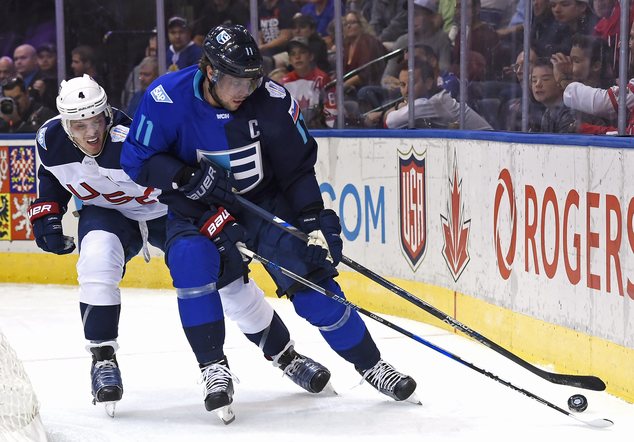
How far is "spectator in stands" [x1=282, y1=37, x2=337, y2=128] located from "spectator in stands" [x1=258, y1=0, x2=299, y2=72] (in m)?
0.06

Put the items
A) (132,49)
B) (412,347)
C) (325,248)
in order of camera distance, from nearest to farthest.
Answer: (325,248) → (412,347) → (132,49)

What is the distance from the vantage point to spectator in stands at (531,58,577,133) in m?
4.63

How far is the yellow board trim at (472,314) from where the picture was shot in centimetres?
418

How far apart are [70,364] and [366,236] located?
1.72 m

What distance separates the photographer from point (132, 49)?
7387 millimetres

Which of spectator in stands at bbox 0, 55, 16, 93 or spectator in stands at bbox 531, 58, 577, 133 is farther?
spectator in stands at bbox 0, 55, 16, 93

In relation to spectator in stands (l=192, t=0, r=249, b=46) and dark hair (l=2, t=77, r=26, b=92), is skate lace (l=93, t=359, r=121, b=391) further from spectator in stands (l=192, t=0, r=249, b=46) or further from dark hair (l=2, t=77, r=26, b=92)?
dark hair (l=2, t=77, r=26, b=92)

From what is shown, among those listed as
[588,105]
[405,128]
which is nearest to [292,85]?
[405,128]

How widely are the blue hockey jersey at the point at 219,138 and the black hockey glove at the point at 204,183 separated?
0.04 m

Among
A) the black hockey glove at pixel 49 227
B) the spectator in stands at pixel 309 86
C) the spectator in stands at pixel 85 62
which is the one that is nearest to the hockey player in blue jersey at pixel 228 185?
the black hockey glove at pixel 49 227

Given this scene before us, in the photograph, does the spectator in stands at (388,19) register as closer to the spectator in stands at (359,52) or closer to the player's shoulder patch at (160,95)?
the spectator in stands at (359,52)

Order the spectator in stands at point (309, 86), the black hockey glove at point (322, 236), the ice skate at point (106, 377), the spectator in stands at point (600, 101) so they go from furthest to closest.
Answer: the spectator in stands at point (309, 86), the spectator in stands at point (600, 101), the ice skate at point (106, 377), the black hockey glove at point (322, 236)

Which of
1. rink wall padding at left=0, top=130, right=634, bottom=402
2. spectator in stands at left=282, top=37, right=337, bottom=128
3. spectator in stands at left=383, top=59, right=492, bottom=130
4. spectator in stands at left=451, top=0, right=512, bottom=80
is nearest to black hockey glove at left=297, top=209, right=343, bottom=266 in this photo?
rink wall padding at left=0, top=130, right=634, bottom=402

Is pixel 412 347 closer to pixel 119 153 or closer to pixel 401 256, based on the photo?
pixel 401 256
